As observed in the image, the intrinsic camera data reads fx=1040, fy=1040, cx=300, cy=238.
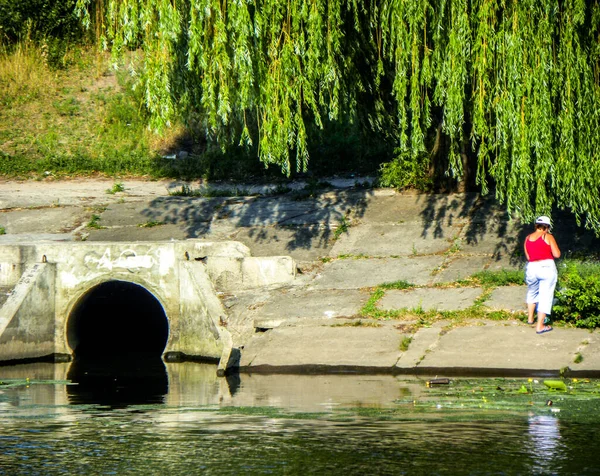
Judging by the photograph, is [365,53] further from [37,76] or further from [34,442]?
[37,76]

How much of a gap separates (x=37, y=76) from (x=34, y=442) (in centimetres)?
2179

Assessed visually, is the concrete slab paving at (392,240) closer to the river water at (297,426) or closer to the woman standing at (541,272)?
the woman standing at (541,272)

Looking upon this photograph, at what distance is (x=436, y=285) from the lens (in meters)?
15.1

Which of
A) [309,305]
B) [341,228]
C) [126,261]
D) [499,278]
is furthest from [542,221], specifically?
[126,261]

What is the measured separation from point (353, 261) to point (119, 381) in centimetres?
482

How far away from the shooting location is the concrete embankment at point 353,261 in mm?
12766

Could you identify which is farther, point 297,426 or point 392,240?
point 392,240

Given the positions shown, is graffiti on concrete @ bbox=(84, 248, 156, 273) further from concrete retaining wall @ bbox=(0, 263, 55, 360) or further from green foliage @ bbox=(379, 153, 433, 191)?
green foliage @ bbox=(379, 153, 433, 191)

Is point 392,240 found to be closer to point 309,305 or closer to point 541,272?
point 309,305

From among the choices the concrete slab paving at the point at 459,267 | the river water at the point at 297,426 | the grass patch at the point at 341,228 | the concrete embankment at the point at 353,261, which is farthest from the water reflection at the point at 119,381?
the concrete slab paving at the point at 459,267

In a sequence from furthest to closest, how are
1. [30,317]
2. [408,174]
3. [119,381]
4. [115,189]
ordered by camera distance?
[115,189] < [408,174] < [30,317] < [119,381]

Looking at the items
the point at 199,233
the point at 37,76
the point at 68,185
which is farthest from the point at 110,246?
the point at 37,76

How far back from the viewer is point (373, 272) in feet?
52.0

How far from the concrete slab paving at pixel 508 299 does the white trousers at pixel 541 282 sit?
0.54 metres
